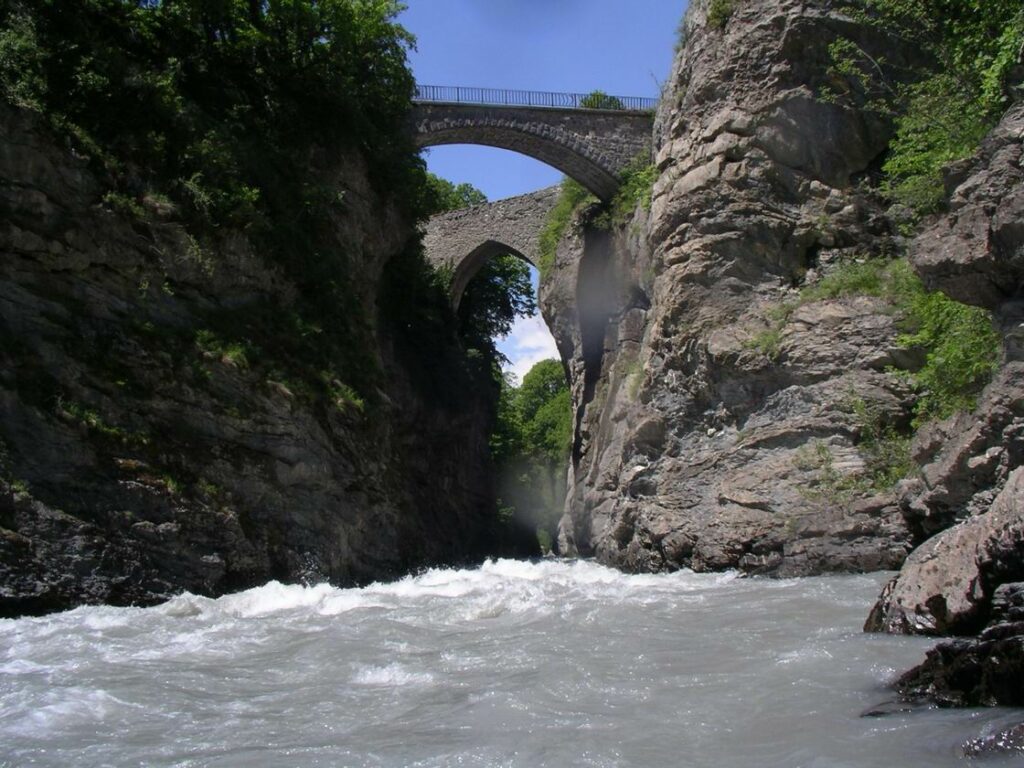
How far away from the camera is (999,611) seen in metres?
4.77

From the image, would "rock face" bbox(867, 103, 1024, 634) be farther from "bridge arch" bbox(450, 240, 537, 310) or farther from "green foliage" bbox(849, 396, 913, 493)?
"bridge arch" bbox(450, 240, 537, 310)

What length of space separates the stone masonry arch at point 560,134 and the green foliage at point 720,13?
27.1 feet

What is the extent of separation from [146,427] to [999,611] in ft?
34.1

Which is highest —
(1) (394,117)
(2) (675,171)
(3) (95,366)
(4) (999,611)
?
(1) (394,117)

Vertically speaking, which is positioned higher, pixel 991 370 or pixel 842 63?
pixel 842 63

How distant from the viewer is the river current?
13.3ft

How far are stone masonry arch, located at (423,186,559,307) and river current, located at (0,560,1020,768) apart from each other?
2452 cm

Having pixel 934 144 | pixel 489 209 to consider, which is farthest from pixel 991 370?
pixel 489 209

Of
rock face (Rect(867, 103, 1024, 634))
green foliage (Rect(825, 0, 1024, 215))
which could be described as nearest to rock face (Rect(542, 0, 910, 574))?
green foliage (Rect(825, 0, 1024, 215))

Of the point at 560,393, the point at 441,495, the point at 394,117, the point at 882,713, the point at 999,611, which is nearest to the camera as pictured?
the point at 882,713

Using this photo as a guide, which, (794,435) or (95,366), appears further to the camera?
(794,435)

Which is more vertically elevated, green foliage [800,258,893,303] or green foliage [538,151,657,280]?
green foliage [538,151,657,280]

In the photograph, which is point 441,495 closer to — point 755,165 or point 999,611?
point 755,165

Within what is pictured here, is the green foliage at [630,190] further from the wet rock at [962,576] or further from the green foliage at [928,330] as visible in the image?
the wet rock at [962,576]
